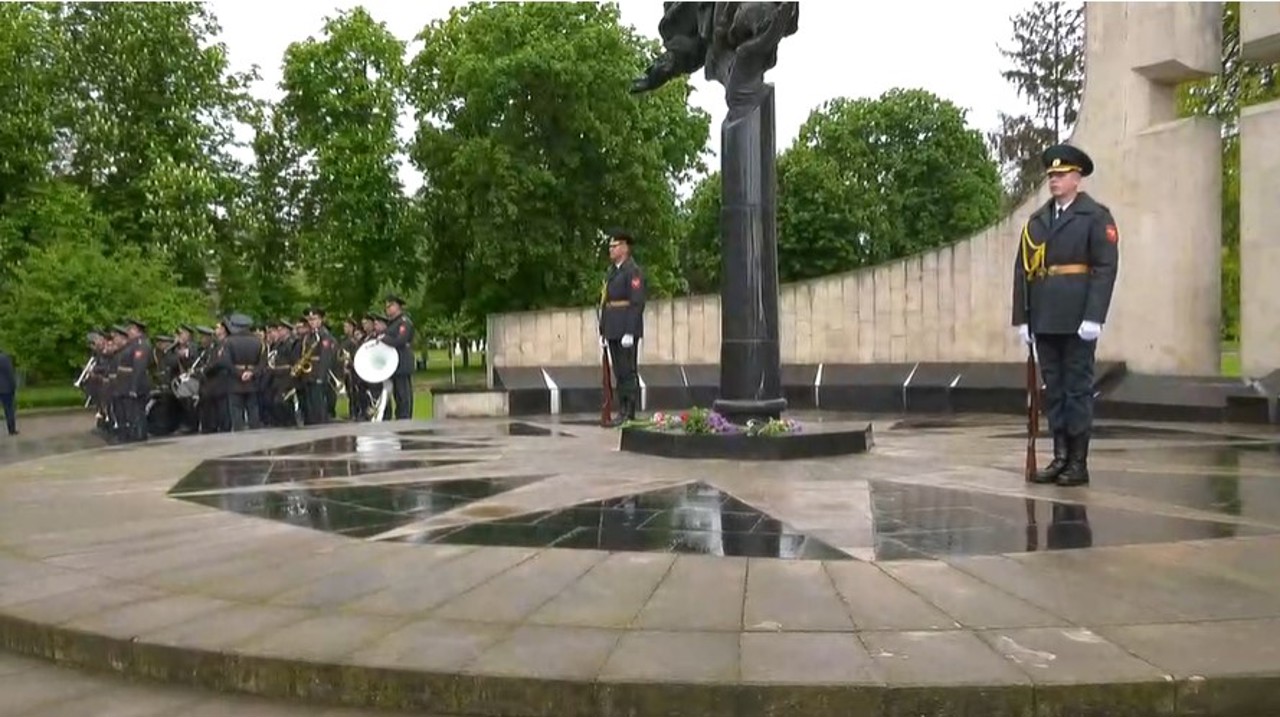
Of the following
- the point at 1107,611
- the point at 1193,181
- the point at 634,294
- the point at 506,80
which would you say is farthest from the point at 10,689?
the point at 506,80

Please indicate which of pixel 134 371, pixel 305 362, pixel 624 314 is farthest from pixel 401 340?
pixel 624 314

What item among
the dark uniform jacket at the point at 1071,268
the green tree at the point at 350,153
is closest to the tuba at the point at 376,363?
the dark uniform jacket at the point at 1071,268

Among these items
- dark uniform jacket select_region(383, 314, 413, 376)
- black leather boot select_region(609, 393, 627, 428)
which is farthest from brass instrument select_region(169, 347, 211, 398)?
black leather boot select_region(609, 393, 627, 428)

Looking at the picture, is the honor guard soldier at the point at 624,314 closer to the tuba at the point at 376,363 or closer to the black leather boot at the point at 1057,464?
the black leather boot at the point at 1057,464

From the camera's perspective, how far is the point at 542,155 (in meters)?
35.2

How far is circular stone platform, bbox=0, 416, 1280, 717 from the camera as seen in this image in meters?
4.19

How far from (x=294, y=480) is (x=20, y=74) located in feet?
100.0

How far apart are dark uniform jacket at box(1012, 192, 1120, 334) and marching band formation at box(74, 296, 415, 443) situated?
11.1 m

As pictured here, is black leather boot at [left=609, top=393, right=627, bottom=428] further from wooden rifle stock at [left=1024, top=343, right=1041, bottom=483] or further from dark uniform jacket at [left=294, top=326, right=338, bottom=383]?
dark uniform jacket at [left=294, top=326, right=338, bottom=383]

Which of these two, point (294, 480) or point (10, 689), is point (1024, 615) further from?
point (294, 480)

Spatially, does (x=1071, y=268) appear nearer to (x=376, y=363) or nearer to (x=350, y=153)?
(x=376, y=363)

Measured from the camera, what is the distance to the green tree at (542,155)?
34.4 m

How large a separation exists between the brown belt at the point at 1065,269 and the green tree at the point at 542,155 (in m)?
27.2

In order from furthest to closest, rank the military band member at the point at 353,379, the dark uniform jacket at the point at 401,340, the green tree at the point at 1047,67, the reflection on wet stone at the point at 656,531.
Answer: the green tree at the point at 1047,67 < the military band member at the point at 353,379 < the dark uniform jacket at the point at 401,340 < the reflection on wet stone at the point at 656,531
